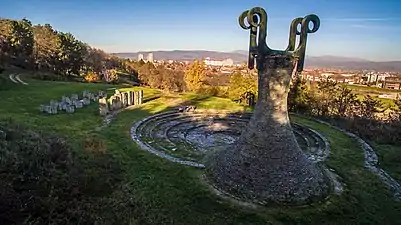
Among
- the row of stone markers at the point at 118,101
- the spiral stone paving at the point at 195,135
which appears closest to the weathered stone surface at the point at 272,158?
the spiral stone paving at the point at 195,135

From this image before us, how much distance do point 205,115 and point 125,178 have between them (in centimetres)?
1273

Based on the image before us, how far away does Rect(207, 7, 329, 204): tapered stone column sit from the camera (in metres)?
9.88

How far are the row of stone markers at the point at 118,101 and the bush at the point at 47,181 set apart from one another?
8.94 m

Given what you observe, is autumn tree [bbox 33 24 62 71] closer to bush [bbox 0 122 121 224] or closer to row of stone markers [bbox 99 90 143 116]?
row of stone markers [bbox 99 90 143 116]

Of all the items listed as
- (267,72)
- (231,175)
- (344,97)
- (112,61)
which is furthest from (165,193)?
(112,61)

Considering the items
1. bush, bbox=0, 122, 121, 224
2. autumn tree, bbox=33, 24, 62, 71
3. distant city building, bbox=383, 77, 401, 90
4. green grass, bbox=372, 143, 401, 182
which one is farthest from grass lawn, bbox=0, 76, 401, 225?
autumn tree, bbox=33, 24, 62, 71

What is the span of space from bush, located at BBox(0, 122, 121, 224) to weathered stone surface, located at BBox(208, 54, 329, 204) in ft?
14.4

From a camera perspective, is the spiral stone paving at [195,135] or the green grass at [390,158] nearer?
the green grass at [390,158]

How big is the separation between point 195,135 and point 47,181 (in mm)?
10323

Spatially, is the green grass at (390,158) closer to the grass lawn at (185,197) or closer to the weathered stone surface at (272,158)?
the grass lawn at (185,197)

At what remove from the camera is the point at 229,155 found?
11.2m

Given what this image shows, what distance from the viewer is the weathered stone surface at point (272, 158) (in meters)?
9.88

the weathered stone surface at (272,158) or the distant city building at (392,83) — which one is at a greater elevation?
the distant city building at (392,83)

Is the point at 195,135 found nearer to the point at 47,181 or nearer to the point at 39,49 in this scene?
the point at 47,181
